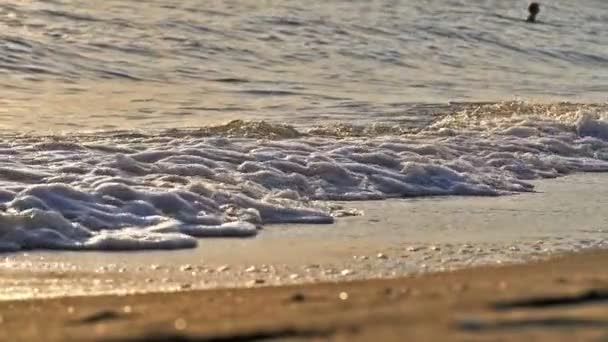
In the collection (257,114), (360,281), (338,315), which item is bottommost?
(257,114)

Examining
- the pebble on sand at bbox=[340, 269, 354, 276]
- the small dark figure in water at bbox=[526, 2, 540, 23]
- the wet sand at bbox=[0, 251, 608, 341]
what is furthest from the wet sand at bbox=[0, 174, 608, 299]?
the small dark figure in water at bbox=[526, 2, 540, 23]

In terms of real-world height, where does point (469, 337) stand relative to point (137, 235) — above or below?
above

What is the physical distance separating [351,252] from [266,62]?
11.1m

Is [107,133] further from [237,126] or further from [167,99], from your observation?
[167,99]

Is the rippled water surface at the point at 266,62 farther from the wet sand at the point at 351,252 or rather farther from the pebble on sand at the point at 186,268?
the pebble on sand at the point at 186,268

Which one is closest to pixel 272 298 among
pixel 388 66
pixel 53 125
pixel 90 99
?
pixel 53 125

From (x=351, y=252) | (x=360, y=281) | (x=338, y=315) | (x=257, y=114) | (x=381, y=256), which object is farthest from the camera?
(x=257, y=114)

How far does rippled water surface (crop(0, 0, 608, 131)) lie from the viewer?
39.0ft

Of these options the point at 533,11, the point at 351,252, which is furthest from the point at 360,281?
the point at 533,11

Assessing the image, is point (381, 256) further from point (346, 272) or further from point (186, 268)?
point (186, 268)

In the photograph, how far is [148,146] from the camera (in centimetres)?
838

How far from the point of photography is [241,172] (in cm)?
751

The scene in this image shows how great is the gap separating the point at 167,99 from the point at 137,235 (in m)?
6.95

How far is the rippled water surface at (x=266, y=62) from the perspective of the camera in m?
11.9
